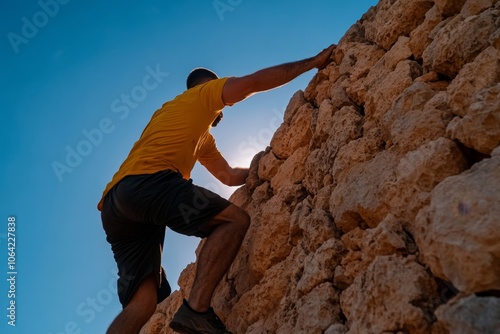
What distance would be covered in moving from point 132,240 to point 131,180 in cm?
51

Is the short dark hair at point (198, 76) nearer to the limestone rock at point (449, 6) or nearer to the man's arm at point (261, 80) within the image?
the man's arm at point (261, 80)

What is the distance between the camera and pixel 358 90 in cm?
274

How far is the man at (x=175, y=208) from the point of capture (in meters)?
2.56

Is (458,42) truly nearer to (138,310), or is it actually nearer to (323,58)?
(323,58)

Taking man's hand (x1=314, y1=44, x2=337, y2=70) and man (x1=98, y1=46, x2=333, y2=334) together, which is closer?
man (x1=98, y1=46, x2=333, y2=334)

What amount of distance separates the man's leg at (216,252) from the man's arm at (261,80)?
2.67ft

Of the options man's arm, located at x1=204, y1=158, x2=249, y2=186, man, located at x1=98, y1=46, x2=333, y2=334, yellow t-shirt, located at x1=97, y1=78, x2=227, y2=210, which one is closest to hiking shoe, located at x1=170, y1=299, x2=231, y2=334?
man, located at x1=98, y1=46, x2=333, y2=334

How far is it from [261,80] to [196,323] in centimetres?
167

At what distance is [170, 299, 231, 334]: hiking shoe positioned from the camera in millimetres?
2320

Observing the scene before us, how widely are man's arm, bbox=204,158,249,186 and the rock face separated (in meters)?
0.26

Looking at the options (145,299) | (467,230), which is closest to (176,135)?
(145,299)

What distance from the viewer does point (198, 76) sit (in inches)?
148

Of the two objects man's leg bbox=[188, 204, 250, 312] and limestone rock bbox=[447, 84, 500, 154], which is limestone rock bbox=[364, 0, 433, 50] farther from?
man's leg bbox=[188, 204, 250, 312]

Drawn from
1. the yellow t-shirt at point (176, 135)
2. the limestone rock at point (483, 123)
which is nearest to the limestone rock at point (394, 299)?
the limestone rock at point (483, 123)
